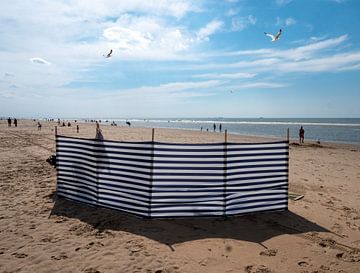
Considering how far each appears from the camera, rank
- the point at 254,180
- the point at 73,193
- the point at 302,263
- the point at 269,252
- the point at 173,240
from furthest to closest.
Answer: the point at 73,193, the point at 254,180, the point at 173,240, the point at 269,252, the point at 302,263

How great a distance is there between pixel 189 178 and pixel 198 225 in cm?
115

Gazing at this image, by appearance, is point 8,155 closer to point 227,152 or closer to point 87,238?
point 87,238

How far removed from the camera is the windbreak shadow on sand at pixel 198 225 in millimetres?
6953

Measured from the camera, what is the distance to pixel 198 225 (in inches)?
296

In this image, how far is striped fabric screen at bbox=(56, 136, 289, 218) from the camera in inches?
296

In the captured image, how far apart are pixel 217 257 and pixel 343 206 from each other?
547cm

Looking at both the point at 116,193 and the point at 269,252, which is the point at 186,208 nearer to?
the point at 116,193

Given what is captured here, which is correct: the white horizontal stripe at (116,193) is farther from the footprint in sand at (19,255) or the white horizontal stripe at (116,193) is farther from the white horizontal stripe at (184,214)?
the footprint in sand at (19,255)

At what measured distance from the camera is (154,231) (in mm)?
7117

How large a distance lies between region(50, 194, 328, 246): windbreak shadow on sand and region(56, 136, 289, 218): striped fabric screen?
18cm

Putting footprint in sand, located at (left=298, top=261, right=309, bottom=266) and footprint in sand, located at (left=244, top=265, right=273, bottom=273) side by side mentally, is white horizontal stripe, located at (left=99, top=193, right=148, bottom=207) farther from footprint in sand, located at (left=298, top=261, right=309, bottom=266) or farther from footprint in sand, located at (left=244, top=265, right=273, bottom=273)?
footprint in sand, located at (left=298, top=261, right=309, bottom=266)

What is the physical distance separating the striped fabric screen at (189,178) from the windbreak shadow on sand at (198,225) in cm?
18

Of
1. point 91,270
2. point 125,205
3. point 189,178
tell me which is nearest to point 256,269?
point 189,178

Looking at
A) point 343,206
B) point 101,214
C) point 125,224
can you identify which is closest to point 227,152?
point 125,224
